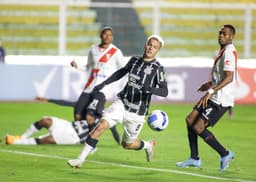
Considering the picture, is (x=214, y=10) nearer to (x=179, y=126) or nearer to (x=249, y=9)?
(x=249, y=9)

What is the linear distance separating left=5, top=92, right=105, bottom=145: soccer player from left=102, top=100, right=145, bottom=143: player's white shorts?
2676 millimetres

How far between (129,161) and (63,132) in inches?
82.4

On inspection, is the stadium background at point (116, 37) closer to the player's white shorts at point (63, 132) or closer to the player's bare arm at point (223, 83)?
the player's white shorts at point (63, 132)

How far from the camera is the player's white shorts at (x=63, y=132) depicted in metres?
16.2

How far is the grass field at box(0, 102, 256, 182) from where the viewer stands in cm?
1281

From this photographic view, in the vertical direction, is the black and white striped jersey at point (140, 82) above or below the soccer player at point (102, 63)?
above

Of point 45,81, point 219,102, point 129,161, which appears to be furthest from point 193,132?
point 45,81

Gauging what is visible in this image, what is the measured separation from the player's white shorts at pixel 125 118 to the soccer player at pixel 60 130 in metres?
2.68

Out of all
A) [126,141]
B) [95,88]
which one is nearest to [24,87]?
[95,88]

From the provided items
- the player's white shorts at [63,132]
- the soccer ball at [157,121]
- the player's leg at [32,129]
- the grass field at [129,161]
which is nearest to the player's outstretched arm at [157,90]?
the soccer ball at [157,121]

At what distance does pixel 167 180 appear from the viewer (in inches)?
494

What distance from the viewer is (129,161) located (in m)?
14.6

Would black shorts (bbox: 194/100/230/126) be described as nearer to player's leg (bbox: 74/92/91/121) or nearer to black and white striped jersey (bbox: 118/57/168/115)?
black and white striped jersey (bbox: 118/57/168/115)

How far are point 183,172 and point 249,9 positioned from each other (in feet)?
59.8
